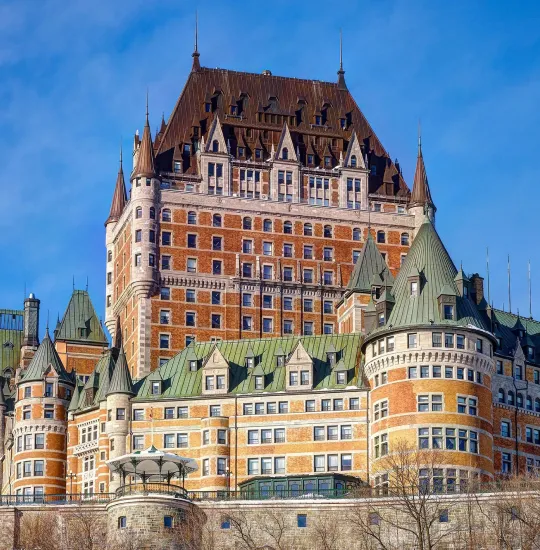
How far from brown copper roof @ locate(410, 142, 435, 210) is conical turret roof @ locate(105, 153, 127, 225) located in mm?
29886

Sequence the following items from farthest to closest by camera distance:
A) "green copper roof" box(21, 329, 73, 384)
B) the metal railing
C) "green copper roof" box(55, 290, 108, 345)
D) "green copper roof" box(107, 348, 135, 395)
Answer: "green copper roof" box(55, 290, 108, 345) → "green copper roof" box(21, 329, 73, 384) → "green copper roof" box(107, 348, 135, 395) → the metal railing

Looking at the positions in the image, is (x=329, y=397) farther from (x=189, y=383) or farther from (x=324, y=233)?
(x=324, y=233)

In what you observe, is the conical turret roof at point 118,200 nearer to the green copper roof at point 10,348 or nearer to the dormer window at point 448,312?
the green copper roof at point 10,348

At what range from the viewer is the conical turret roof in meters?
192

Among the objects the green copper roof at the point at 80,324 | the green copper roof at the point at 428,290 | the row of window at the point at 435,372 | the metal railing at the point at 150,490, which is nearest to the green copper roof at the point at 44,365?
the green copper roof at the point at 80,324

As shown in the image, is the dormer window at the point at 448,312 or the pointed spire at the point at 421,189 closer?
the dormer window at the point at 448,312

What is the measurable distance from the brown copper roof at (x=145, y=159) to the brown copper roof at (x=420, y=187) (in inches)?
1034

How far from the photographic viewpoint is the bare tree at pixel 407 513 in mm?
131375

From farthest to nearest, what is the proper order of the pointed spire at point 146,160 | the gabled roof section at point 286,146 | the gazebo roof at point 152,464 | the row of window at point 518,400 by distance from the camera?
the gabled roof section at point 286,146, the pointed spire at point 146,160, the row of window at point 518,400, the gazebo roof at point 152,464

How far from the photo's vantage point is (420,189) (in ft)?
605

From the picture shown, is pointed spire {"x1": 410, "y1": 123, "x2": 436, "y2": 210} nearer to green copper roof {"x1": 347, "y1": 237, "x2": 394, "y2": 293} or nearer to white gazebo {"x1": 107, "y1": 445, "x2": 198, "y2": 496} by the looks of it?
green copper roof {"x1": 347, "y1": 237, "x2": 394, "y2": 293}

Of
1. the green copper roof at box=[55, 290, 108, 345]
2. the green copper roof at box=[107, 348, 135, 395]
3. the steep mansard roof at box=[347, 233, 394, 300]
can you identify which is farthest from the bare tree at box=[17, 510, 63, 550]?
the green copper roof at box=[55, 290, 108, 345]

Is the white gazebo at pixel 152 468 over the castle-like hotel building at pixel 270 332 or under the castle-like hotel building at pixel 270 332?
under

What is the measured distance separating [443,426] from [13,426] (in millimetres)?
46755
